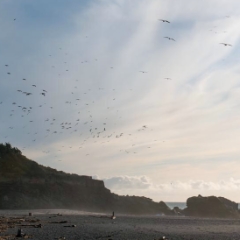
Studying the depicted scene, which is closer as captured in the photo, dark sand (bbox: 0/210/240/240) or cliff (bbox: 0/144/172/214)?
dark sand (bbox: 0/210/240/240)

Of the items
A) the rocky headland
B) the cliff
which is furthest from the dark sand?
the rocky headland

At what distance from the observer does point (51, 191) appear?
108 meters

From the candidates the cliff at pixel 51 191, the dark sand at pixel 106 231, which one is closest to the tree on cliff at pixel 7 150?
the cliff at pixel 51 191

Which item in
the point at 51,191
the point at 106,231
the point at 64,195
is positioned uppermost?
the point at 51,191

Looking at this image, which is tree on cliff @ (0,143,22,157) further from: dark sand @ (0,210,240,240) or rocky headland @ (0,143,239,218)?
dark sand @ (0,210,240,240)

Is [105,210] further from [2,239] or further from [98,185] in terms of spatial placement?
[2,239]

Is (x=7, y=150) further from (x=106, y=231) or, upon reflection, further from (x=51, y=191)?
(x=106, y=231)

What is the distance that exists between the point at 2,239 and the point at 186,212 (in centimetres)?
9857

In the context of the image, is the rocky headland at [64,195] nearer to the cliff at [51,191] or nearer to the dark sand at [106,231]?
the cliff at [51,191]

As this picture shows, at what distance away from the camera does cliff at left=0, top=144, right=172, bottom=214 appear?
328 ft

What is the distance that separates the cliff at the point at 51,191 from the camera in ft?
328

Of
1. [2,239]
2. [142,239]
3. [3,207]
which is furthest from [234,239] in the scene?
[3,207]

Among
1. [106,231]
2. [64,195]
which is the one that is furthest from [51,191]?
[106,231]

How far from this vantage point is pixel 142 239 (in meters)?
35.0
